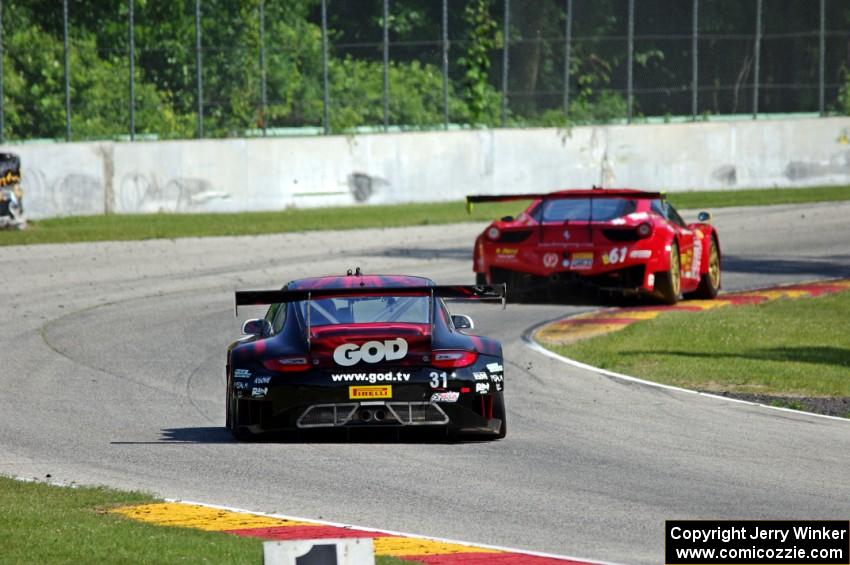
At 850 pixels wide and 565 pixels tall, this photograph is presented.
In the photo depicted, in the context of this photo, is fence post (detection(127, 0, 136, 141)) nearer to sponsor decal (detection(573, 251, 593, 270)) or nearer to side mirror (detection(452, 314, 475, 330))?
sponsor decal (detection(573, 251, 593, 270))

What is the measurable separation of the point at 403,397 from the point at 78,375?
5.33 metres

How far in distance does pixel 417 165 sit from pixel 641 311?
16727 mm

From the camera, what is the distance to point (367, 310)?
38.7 ft

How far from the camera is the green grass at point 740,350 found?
15.0 m

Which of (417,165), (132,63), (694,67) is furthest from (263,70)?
(694,67)

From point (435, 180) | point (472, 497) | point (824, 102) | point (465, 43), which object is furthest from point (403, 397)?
point (824, 102)

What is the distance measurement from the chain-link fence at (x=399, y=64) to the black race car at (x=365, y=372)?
895 inches

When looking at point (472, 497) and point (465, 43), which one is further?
point (465, 43)

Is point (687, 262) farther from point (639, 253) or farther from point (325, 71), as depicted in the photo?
point (325, 71)

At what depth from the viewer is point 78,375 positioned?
15367mm

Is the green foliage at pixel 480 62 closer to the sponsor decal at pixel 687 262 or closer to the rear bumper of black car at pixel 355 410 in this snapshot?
the sponsor decal at pixel 687 262

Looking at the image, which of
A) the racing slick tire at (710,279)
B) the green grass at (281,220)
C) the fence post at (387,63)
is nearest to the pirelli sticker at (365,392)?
the racing slick tire at (710,279)

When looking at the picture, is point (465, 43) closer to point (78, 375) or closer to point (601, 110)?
point (601, 110)

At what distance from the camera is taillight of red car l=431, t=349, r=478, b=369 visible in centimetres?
1112
